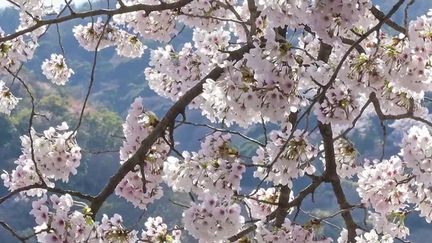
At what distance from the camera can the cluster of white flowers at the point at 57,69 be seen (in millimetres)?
4566

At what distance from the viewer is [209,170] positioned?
9.14 ft

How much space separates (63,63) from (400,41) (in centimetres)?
241

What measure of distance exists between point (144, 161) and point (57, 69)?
5.28 ft

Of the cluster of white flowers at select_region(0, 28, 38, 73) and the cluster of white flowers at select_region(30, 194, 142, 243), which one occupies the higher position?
the cluster of white flowers at select_region(0, 28, 38, 73)

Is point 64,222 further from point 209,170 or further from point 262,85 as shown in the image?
point 262,85

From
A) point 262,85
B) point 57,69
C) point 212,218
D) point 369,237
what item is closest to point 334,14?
point 262,85

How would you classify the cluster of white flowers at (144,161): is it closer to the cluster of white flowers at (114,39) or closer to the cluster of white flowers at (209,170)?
the cluster of white flowers at (209,170)

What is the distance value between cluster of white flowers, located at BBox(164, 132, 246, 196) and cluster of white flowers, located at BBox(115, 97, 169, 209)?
29cm

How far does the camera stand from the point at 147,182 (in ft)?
10.6

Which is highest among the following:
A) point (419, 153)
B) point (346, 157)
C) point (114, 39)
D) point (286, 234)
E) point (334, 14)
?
point (114, 39)

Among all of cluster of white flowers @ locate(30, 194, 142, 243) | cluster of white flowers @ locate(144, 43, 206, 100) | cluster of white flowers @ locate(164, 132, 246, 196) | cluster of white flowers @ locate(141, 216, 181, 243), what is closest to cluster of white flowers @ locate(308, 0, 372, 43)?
cluster of white flowers @ locate(164, 132, 246, 196)

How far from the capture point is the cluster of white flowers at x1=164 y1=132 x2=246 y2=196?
278cm

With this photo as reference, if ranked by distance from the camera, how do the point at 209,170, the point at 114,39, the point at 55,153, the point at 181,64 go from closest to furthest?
the point at 209,170 → the point at 55,153 → the point at 181,64 → the point at 114,39

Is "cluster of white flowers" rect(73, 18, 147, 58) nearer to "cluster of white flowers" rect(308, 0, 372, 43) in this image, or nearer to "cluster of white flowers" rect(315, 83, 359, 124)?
"cluster of white flowers" rect(315, 83, 359, 124)
